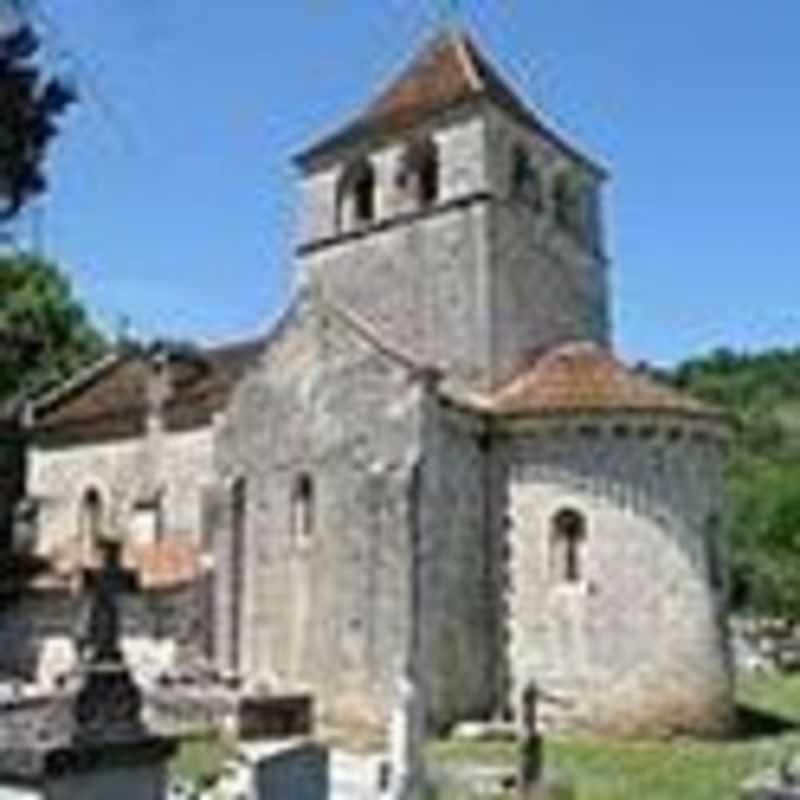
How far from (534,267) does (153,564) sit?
9306 millimetres

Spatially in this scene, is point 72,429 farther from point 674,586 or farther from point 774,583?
point 774,583

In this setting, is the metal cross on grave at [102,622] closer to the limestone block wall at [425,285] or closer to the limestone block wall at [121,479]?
the limestone block wall at [425,285]

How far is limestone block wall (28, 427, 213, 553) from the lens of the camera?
33.1 m

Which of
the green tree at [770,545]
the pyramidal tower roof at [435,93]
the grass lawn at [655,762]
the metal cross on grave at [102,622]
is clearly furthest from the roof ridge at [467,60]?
the green tree at [770,545]

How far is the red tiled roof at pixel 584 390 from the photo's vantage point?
89.7 feet

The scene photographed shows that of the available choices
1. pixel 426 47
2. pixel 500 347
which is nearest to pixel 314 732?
pixel 500 347

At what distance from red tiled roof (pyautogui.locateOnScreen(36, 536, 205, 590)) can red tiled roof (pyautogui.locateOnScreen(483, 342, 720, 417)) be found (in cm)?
658

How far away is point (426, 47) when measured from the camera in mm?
33688

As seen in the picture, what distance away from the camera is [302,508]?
2859cm

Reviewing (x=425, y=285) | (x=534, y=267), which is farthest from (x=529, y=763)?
(x=534, y=267)

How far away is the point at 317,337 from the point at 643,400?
591 centimetres

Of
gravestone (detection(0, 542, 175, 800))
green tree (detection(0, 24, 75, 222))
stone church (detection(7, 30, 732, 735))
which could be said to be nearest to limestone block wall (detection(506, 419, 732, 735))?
stone church (detection(7, 30, 732, 735))

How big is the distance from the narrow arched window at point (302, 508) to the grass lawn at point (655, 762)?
486 cm

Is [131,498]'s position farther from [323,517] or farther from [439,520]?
[439,520]
